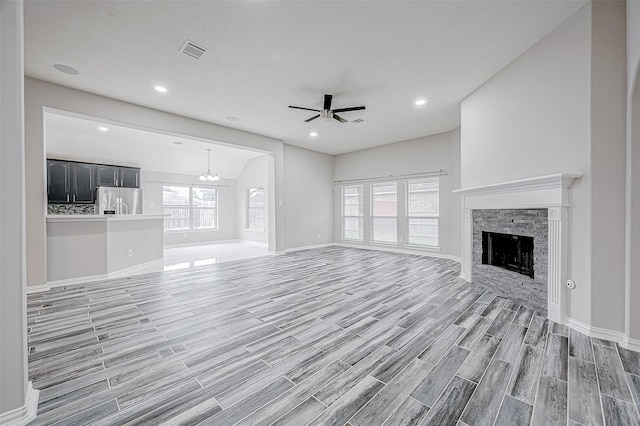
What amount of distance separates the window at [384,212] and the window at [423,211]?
0.45 metres

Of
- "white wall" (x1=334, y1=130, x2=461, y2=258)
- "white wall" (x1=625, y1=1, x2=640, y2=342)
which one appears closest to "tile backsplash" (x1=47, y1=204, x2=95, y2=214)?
"white wall" (x1=334, y1=130, x2=461, y2=258)

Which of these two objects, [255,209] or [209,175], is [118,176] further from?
[255,209]

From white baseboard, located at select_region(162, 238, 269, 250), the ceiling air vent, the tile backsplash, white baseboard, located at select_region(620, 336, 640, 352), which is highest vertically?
the ceiling air vent

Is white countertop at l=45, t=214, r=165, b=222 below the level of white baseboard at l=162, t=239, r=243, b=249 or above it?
above

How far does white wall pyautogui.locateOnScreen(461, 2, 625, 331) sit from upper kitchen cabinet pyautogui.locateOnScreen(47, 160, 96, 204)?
969 cm

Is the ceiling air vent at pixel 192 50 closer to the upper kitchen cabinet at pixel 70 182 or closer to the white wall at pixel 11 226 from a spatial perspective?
the white wall at pixel 11 226

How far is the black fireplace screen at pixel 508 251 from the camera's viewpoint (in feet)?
10.7

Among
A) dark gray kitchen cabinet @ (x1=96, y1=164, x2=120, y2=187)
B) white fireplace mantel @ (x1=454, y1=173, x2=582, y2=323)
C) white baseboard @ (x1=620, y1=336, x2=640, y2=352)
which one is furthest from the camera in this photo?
dark gray kitchen cabinet @ (x1=96, y1=164, x2=120, y2=187)

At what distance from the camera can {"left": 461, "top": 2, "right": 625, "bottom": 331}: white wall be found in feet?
7.59

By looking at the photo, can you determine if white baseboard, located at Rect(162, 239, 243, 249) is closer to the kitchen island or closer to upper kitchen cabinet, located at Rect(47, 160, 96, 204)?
upper kitchen cabinet, located at Rect(47, 160, 96, 204)

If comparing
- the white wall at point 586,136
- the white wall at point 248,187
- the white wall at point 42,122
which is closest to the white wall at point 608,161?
the white wall at point 586,136

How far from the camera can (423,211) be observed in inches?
271

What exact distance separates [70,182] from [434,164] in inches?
377

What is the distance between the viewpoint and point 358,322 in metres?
2.69
